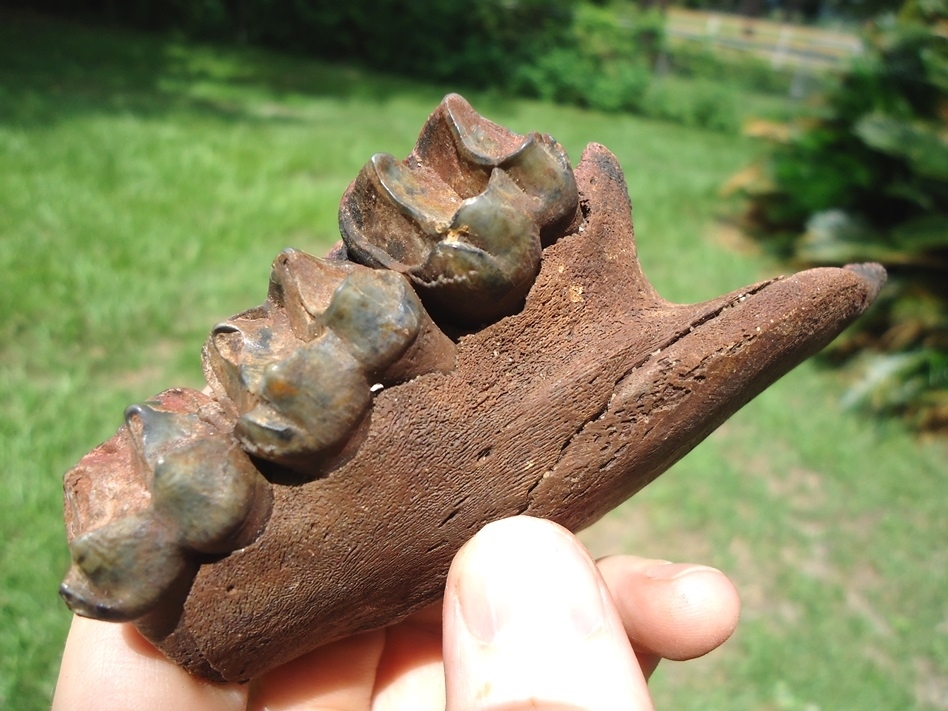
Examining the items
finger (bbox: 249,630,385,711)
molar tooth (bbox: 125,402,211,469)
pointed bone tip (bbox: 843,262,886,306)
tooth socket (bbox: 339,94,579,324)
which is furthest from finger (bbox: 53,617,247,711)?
pointed bone tip (bbox: 843,262,886,306)

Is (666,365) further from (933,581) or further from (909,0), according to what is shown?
(909,0)

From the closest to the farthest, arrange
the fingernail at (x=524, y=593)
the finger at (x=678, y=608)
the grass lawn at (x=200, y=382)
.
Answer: the fingernail at (x=524, y=593) → the finger at (x=678, y=608) → the grass lawn at (x=200, y=382)

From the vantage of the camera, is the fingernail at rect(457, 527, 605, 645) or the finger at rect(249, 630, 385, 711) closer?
the fingernail at rect(457, 527, 605, 645)

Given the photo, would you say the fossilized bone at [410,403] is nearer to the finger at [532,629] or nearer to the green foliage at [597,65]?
the finger at [532,629]

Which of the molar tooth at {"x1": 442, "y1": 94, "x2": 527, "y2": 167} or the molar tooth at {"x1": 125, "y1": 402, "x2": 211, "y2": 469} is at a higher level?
the molar tooth at {"x1": 442, "y1": 94, "x2": 527, "y2": 167}

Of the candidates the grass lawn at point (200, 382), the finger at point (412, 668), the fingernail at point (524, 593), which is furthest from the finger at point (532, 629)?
the grass lawn at point (200, 382)

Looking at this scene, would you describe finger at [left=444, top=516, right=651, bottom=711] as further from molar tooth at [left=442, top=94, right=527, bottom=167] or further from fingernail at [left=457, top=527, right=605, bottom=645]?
molar tooth at [left=442, top=94, right=527, bottom=167]

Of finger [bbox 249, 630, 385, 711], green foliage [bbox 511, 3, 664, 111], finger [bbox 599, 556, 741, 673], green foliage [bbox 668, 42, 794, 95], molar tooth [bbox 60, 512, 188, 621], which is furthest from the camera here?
green foliage [bbox 668, 42, 794, 95]

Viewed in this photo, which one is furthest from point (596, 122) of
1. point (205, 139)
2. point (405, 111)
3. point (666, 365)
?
point (666, 365)
